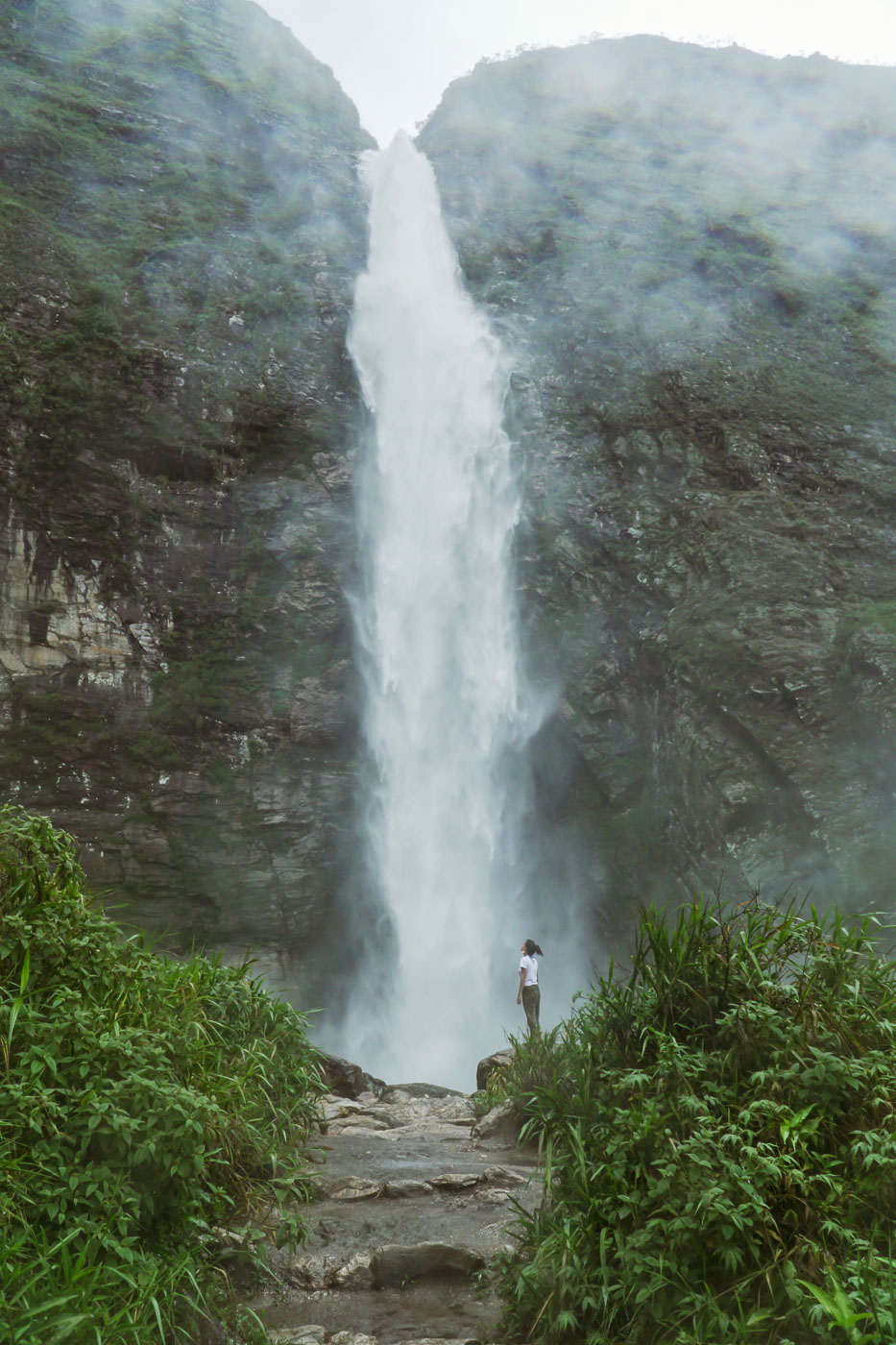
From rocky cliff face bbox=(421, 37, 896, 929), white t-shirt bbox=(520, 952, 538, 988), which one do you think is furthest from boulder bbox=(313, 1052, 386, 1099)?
rocky cliff face bbox=(421, 37, 896, 929)

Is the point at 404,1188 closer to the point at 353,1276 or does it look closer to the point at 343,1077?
the point at 353,1276

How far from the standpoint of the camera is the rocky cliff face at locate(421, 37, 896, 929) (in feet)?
54.1

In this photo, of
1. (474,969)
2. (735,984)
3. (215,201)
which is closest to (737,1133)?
(735,984)

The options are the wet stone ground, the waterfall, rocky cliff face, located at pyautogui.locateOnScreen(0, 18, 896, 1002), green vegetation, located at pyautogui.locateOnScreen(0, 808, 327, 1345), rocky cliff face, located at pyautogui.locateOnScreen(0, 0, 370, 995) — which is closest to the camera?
green vegetation, located at pyautogui.locateOnScreen(0, 808, 327, 1345)

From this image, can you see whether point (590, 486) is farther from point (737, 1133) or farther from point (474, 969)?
point (737, 1133)

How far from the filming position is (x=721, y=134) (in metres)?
32.4

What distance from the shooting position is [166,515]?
19500mm

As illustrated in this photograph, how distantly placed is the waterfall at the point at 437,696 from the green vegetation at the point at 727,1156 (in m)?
13.8

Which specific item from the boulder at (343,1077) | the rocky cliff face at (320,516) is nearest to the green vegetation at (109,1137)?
the boulder at (343,1077)

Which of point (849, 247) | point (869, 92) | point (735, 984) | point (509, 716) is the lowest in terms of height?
point (735, 984)

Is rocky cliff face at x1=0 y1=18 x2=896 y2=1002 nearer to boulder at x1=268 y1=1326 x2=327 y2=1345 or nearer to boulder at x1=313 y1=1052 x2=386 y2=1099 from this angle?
boulder at x1=313 y1=1052 x2=386 y2=1099

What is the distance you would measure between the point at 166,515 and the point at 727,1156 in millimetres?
18109

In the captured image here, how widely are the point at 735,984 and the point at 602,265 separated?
2525 cm

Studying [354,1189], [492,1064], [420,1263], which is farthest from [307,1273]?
[492,1064]
